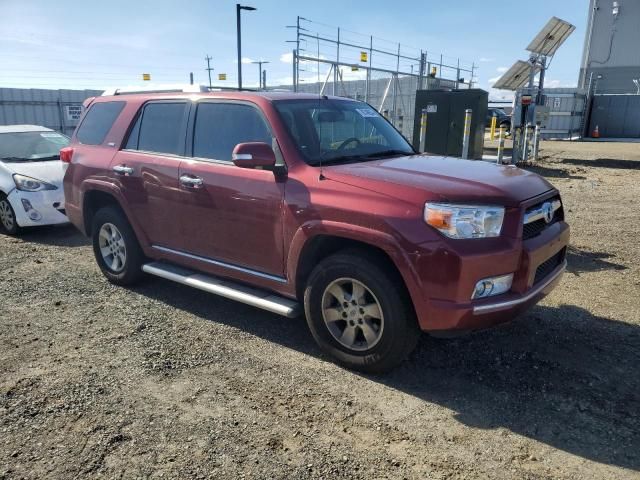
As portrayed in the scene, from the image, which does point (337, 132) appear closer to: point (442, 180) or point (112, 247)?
point (442, 180)

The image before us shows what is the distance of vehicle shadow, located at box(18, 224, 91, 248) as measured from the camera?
7316 millimetres

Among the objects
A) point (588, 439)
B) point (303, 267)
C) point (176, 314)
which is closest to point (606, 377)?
point (588, 439)

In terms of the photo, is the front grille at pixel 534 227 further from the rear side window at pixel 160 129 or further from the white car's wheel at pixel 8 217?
the white car's wheel at pixel 8 217

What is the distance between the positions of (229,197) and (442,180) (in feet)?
5.44

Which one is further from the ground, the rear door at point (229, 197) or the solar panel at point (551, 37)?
the solar panel at point (551, 37)

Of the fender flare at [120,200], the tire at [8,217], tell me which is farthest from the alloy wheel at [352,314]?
the tire at [8,217]

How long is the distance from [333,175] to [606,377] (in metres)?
2.34

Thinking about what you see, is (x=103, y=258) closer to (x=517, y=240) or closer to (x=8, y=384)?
(x=8, y=384)

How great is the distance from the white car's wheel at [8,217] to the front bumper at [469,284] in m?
6.63

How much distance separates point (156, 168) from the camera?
15.3 ft

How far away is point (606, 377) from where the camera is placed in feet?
11.7

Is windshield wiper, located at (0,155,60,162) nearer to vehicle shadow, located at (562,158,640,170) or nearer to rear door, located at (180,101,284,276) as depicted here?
rear door, located at (180,101,284,276)

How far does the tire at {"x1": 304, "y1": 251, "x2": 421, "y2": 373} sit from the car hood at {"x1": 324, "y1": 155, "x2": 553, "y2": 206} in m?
0.50

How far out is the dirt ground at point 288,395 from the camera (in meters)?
2.77
